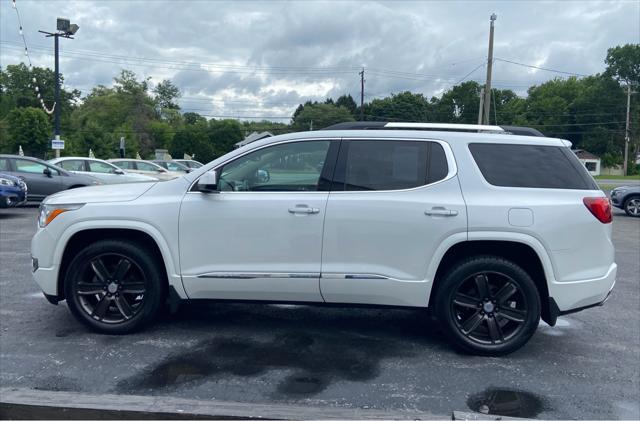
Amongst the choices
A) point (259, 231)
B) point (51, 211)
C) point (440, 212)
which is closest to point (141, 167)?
point (51, 211)

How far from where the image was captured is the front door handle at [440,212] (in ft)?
14.6

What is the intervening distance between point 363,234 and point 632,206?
16460 millimetres

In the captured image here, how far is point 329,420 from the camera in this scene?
3.31 meters

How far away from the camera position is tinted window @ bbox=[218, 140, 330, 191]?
15.4 ft

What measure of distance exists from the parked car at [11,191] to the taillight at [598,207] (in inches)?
502

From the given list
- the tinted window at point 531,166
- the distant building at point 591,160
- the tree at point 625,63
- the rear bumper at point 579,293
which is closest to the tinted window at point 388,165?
the tinted window at point 531,166

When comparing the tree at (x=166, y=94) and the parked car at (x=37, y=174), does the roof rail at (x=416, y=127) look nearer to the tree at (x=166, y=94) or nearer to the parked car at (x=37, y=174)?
the parked car at (x=37, y=174)

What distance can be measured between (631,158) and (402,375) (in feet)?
284

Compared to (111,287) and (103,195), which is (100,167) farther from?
(111,287)

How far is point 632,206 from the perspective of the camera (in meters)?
17.9

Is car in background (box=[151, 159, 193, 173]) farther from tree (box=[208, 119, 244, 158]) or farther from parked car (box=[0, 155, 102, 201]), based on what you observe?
tree (box=[208, 119, 244, 158])

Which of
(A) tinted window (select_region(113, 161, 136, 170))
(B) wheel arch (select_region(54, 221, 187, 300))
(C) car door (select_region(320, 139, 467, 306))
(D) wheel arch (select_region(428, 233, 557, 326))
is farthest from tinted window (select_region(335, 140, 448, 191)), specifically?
(A) tinted window (select_region(113, 161, 136, 170))

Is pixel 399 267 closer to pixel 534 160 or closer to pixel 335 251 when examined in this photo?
pixel 335 251

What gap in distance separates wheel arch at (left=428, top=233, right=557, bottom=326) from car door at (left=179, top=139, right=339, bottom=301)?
1.03m
